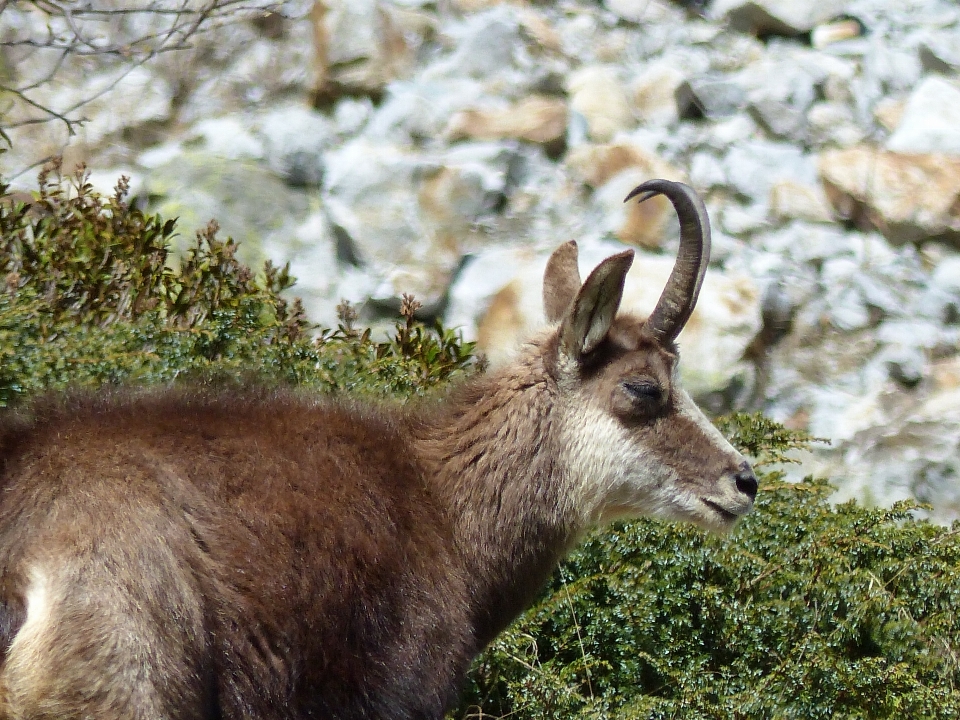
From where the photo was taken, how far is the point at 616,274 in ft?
15.0

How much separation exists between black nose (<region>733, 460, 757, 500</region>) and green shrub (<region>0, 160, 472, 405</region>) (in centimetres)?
195

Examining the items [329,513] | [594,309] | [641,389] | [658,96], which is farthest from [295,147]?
[329,513]

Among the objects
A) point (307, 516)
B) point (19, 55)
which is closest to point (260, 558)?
point (307, 516)

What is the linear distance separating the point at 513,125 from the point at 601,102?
3.50 ft

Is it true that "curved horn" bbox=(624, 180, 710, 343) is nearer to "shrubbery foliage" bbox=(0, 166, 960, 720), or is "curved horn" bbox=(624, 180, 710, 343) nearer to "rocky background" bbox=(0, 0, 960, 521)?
"shrubbery foliage" bbox=(0, 166, 960, 720)

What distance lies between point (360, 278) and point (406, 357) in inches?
125

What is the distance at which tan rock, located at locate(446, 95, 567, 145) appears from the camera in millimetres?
11078

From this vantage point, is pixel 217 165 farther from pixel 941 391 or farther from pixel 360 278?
pixel 941 391

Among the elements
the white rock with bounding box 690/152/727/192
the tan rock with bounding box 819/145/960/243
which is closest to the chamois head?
the white rock with bounding box 690/152/727/192

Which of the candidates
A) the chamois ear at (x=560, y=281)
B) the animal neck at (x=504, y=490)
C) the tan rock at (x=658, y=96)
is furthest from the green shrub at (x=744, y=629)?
the tan rock at (x=658, y=96)

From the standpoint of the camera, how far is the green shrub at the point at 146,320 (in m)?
6.09

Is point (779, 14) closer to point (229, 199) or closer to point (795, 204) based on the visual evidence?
point (795, 204)

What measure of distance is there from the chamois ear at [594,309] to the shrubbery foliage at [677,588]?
4.81 ft

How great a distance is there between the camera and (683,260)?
4.77 m
